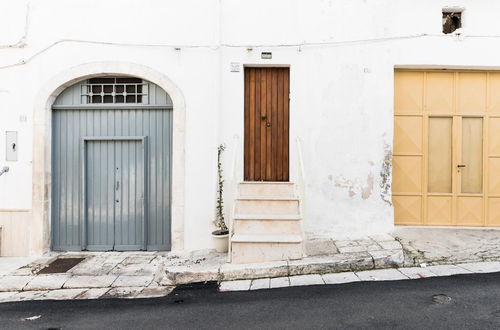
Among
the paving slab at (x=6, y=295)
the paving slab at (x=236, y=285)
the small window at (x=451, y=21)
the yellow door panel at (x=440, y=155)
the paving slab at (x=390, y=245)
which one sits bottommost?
the paving slab at (x=6, y=295)

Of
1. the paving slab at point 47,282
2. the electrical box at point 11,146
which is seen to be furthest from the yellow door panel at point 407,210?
the electrical box at point 11,146

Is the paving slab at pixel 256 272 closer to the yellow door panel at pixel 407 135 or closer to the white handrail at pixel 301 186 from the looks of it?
the white handrail at pixel 301 186

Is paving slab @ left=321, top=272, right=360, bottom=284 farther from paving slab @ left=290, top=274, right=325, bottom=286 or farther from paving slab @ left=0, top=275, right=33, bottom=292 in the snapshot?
paving slab @ left=0, top=275, right=33, bottom=292

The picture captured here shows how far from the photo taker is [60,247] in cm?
700

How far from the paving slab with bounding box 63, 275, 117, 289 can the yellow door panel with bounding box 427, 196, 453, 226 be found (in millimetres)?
5693

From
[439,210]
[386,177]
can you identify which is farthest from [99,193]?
[439,210]

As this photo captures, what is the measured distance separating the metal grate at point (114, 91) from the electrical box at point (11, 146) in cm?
140

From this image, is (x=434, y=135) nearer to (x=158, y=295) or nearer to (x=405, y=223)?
(x=405, y=223)

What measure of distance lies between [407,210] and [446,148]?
140cm

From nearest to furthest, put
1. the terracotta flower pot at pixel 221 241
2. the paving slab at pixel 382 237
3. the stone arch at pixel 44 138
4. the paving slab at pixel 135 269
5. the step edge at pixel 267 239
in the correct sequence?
1. the step edge at pixel 267 239
2. the paving slab at pixel 135 269
3. the paving slab at pixel 382 237
4. the terracotta flower pot at pixel 221 241
5. the stone arch at pixel 44 138

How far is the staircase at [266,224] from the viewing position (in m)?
5.48

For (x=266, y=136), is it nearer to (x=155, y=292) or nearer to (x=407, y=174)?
(x=407, y=174)

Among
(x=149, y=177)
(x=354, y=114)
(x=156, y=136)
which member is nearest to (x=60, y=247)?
(x=149, y=177)

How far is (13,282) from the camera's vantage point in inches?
216
